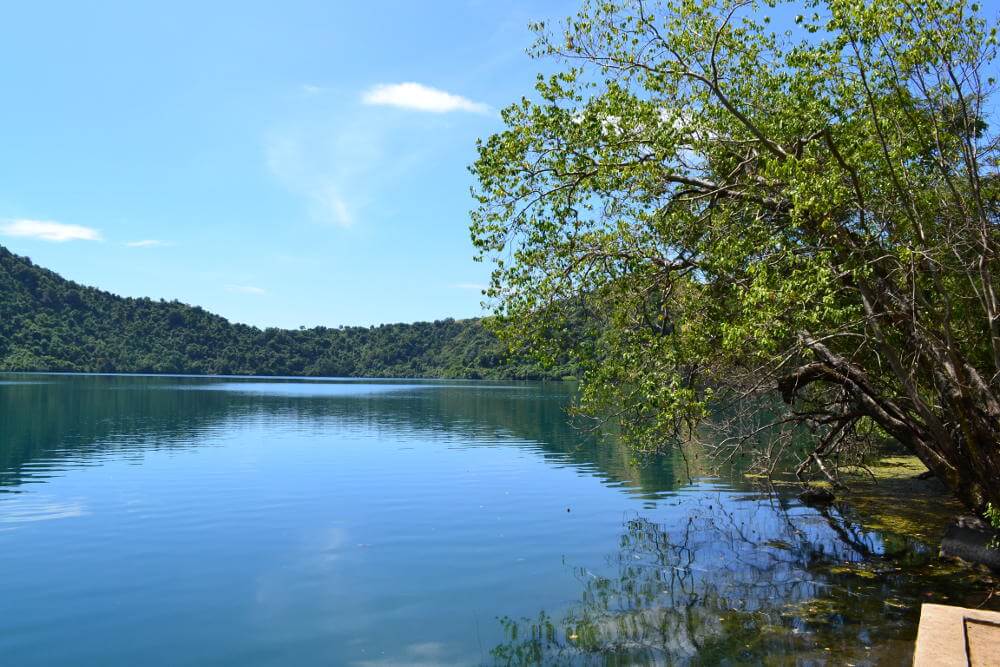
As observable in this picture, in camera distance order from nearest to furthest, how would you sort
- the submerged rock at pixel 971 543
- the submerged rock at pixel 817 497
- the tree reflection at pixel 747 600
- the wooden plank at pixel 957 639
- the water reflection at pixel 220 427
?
1. the wooden plank at pixel 957 639
2. the tree reflection at pixel 747 600
3. the submerged rock at pixel 971 543
4. the submerged rock at pixel 817 497
5. the water reflection at pixel 220 427

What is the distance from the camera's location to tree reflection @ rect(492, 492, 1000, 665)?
1285cm

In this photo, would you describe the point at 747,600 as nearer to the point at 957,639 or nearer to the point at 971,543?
the point at 957,639

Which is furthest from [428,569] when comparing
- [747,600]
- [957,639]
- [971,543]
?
[971,543]

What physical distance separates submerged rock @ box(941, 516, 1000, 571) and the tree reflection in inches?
23.6

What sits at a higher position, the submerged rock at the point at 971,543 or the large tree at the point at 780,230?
the large tree at the point at 780,230

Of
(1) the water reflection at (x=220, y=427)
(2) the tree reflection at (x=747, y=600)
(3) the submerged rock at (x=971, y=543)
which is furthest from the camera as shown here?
(1) the water reflection at (x=220, y=427)

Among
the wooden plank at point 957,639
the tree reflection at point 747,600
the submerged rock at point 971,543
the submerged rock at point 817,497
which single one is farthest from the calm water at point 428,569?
the wooden plank at point 957,639

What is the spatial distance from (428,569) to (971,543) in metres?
14.0

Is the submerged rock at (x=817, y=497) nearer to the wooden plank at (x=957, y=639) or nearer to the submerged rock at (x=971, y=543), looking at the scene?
the submerged rock at (x=971, y=543)

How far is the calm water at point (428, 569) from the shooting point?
13.4 meters

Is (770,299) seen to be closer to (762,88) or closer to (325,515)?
(762,88)

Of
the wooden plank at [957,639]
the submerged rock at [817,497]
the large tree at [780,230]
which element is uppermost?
the large tree at [780,230]

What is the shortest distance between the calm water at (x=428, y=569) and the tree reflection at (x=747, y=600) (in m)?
0.07

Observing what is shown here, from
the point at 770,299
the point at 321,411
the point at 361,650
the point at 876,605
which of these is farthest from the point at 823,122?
the point at 321,411
